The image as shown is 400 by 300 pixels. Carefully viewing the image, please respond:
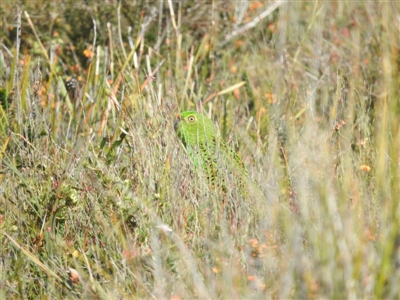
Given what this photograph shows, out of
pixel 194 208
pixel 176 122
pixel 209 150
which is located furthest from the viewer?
pixel 176 122

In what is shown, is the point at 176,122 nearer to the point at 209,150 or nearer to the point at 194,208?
the point at 209,150

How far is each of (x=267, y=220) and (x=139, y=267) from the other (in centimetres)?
42

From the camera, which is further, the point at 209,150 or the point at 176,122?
the point at 176,122

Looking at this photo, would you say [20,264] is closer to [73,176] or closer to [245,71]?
[73,176]

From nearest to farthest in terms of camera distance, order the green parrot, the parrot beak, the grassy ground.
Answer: the grassy ground, the green parrot, the parrot beak

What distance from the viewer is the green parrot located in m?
2.94

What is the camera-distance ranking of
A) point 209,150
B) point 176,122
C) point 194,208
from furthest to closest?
1. point 176,122
2. point 209,150
3. point 194,208

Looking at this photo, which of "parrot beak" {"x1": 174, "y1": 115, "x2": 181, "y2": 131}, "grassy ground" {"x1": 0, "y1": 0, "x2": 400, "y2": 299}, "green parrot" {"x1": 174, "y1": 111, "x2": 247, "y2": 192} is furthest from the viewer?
"parrot beak" {"x1": 174, "y1": 115, "x2": 181, "y2": 131}

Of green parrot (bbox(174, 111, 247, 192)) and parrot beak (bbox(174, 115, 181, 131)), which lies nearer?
green parrot (bbox(174, 111, 247, 192))

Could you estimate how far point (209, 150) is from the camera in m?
3.11

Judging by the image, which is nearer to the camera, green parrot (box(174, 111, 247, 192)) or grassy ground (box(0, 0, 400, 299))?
grassy ground (box(0, 0, 400, 299))

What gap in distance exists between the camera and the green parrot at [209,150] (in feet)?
9.63

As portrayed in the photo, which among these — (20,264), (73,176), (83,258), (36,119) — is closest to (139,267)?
(83,258)

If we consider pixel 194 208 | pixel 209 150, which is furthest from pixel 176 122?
pixel 194 208
